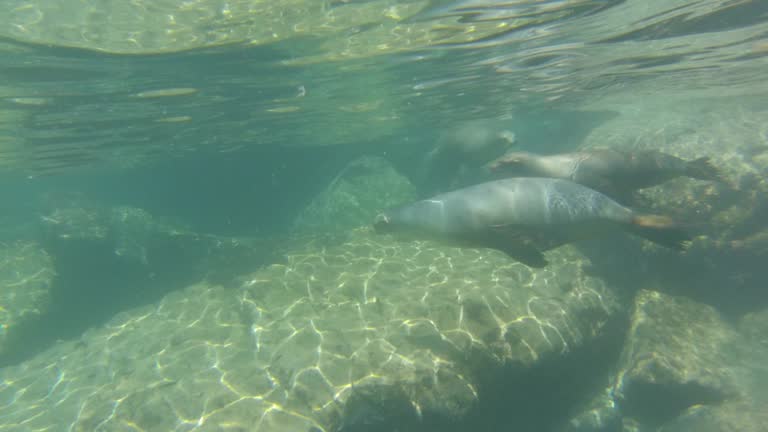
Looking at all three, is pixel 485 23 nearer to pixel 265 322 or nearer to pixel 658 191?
pixel 658 191

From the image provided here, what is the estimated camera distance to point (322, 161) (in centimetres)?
2838

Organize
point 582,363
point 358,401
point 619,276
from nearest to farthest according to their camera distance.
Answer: point 358,401 < point 582,363 < point 619,276

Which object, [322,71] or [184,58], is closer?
[184,58]

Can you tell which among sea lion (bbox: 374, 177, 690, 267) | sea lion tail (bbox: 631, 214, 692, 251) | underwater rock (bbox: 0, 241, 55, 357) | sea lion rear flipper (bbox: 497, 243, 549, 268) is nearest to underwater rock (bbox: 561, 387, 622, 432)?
sea lion (bbox: 374, 177, 690, 267)

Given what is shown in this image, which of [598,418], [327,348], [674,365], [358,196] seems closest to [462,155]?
[358,196]

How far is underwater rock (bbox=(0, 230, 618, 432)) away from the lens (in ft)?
20.0

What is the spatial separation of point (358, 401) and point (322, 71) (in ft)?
29.9

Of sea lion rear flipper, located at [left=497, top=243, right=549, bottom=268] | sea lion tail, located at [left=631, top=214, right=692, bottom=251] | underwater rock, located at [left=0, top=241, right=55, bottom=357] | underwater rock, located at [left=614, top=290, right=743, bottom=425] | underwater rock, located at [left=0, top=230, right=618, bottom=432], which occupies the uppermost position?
sea lion tail, located at [left=631, top=214, right=692, bottom=251]

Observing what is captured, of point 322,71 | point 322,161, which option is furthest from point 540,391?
point 322,161

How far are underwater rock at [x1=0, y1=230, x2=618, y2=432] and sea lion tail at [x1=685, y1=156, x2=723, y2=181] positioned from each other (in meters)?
3.19

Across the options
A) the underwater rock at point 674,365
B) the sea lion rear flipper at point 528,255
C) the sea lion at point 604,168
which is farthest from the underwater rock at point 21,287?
the underwater rock at point 674,365

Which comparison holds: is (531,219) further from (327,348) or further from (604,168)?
(327,348)

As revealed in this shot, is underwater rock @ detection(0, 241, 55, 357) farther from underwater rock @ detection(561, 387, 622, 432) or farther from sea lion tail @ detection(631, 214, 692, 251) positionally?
sea lion tail @ detection(631, 214, 692, 251)

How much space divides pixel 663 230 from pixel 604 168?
9.68 feet
